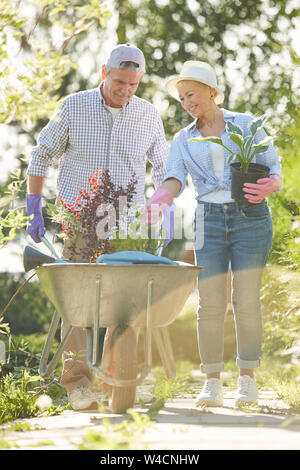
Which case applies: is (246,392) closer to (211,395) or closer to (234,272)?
(211,395)

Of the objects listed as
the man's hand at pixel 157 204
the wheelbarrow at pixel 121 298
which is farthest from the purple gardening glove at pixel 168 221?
the wheelbarrow at pixel 121 298

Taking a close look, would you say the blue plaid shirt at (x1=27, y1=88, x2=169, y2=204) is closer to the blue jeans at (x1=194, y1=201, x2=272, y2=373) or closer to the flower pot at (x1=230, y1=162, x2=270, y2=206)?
the blue jeans at (x1=194, y1=201, x2=272, y2=373)

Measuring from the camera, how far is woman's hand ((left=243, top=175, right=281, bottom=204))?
10.1ft

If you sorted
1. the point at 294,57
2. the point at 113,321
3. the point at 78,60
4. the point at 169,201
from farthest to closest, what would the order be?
the point at 78,60, the point at 169,201, the point at 113,321, the point at 294,57

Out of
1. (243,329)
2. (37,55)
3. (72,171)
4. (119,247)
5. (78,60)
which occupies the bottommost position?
(243,329)

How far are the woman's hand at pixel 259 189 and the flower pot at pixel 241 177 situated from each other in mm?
23

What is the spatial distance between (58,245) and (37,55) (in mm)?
4442

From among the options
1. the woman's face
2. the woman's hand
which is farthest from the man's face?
the woman's hand

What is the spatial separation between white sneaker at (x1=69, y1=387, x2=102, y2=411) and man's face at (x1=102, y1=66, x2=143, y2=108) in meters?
1.43

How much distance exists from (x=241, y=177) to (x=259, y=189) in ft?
0.31
